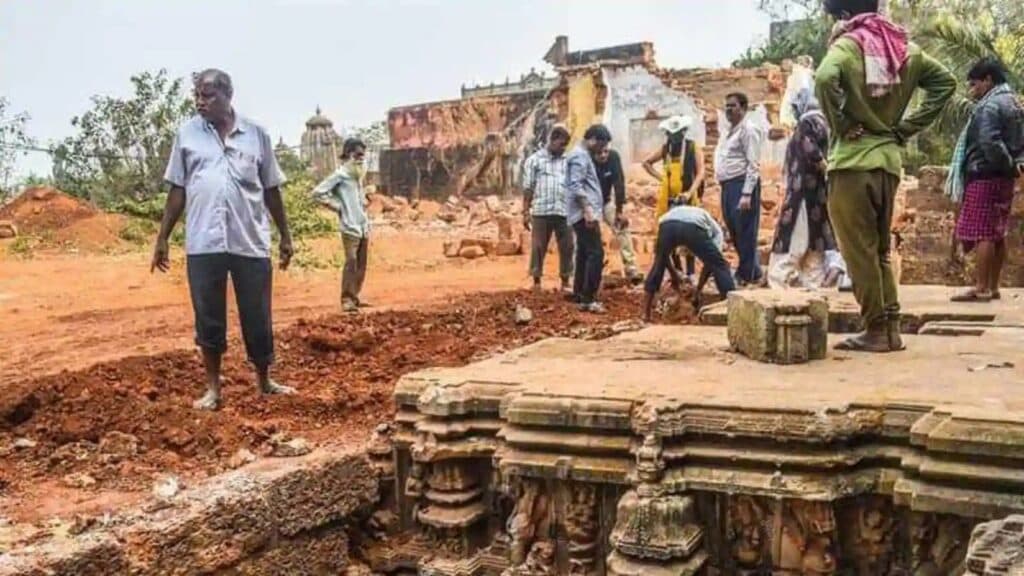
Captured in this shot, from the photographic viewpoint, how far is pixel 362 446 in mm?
4129

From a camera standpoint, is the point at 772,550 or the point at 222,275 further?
the point at 222,275

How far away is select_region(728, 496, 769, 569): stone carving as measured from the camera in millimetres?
3205

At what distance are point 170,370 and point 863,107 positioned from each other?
382cm

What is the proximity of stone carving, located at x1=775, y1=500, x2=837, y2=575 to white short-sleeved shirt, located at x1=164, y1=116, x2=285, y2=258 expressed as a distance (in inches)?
110

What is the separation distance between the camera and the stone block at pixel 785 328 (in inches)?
161

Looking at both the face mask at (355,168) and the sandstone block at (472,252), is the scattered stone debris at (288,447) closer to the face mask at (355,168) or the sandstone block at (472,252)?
the face mask at (355,168)

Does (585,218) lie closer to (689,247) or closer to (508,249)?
(689,247)

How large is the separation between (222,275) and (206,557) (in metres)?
1.68

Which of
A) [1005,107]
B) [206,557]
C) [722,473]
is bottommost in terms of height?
[206,557]

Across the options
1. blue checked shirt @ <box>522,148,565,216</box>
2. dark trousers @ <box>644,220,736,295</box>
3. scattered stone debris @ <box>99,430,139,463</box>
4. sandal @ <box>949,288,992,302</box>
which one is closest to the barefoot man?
scattered stone debris @ <box>99,430,139,463</box>

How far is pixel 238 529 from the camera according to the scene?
11.5 feet

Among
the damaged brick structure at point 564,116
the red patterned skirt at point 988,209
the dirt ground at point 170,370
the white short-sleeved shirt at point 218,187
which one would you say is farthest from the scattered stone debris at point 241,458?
the damaged brick structure at point 564,116

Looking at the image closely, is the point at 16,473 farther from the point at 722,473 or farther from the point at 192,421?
the point at 722,473

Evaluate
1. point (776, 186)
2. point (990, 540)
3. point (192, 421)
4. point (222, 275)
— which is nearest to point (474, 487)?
point (192, 421)
